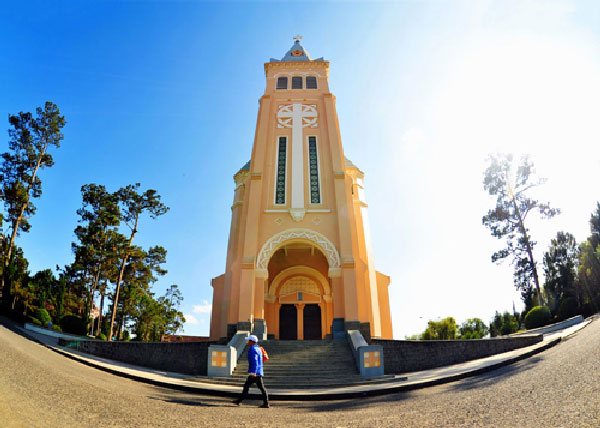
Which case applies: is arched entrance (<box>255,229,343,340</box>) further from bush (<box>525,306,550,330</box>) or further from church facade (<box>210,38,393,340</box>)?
bush (<box>525,306,550,330</box>)

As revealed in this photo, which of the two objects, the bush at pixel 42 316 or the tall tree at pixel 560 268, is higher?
the tall tree at pixel 560 268

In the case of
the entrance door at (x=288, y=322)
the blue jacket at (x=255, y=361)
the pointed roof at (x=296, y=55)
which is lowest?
the blue jacket at (x=255, y=361)

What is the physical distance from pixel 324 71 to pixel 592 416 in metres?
23.1

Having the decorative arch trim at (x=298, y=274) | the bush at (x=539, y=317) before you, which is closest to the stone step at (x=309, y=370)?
the decorative arch trim at (x=298, y=274)

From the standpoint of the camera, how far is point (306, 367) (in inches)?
452

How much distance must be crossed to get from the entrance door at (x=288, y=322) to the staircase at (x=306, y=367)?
6.88 meters

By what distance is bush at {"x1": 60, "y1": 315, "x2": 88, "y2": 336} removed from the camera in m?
20.7

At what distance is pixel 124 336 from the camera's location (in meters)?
32.0

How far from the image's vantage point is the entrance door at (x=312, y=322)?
2053cm

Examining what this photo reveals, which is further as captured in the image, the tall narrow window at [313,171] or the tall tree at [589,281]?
the tall tree at [589,281]

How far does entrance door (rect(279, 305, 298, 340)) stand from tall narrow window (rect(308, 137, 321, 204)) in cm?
698

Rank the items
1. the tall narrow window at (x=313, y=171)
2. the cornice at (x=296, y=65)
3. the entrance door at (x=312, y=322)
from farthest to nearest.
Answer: the cornice at (x=296, y=65) → the entrance door at (x=312, y=322) → the tall narrow window at (x=313, y=171)

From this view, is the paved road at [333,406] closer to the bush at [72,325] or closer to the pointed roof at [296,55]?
the bush at [72,325]

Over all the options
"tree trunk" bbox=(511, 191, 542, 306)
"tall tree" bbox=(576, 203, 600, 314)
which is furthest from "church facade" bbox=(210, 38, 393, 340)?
"tall tree" bbox=(576, 203, 600, 314)
